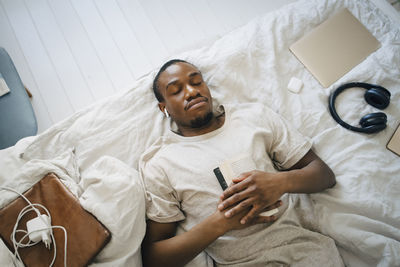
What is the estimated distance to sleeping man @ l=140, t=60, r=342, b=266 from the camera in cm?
84

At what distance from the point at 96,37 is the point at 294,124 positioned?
1.54m

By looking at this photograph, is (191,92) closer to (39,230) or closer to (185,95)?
(185,95)

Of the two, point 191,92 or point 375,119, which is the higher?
point 191,92

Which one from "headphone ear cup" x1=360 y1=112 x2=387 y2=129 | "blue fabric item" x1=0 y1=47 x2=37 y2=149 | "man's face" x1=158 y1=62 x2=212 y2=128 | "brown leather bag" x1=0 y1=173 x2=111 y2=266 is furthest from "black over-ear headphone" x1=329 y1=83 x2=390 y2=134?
"blue fabric item" x1=0 y1=47 x2=37 y2=149

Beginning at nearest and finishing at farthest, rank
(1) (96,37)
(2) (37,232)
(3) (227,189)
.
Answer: (2) (37,232)
(3) (227,189)
(1) (96,37)

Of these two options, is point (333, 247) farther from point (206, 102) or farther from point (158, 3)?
point (158, 3)

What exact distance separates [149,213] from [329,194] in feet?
2.60

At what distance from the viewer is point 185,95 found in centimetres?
105

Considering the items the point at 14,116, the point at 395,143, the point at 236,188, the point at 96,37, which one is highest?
the point at 96,37

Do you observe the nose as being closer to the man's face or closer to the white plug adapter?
the man's face

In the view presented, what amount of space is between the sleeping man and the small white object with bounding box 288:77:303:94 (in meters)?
0.23

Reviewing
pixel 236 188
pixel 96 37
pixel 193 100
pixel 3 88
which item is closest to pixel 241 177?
pixel 236 188

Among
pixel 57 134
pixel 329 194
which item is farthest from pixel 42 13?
pixel 329 194

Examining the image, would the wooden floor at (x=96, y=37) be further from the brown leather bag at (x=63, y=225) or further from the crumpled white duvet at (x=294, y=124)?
the brown leather bag at (x=63, y=225)
